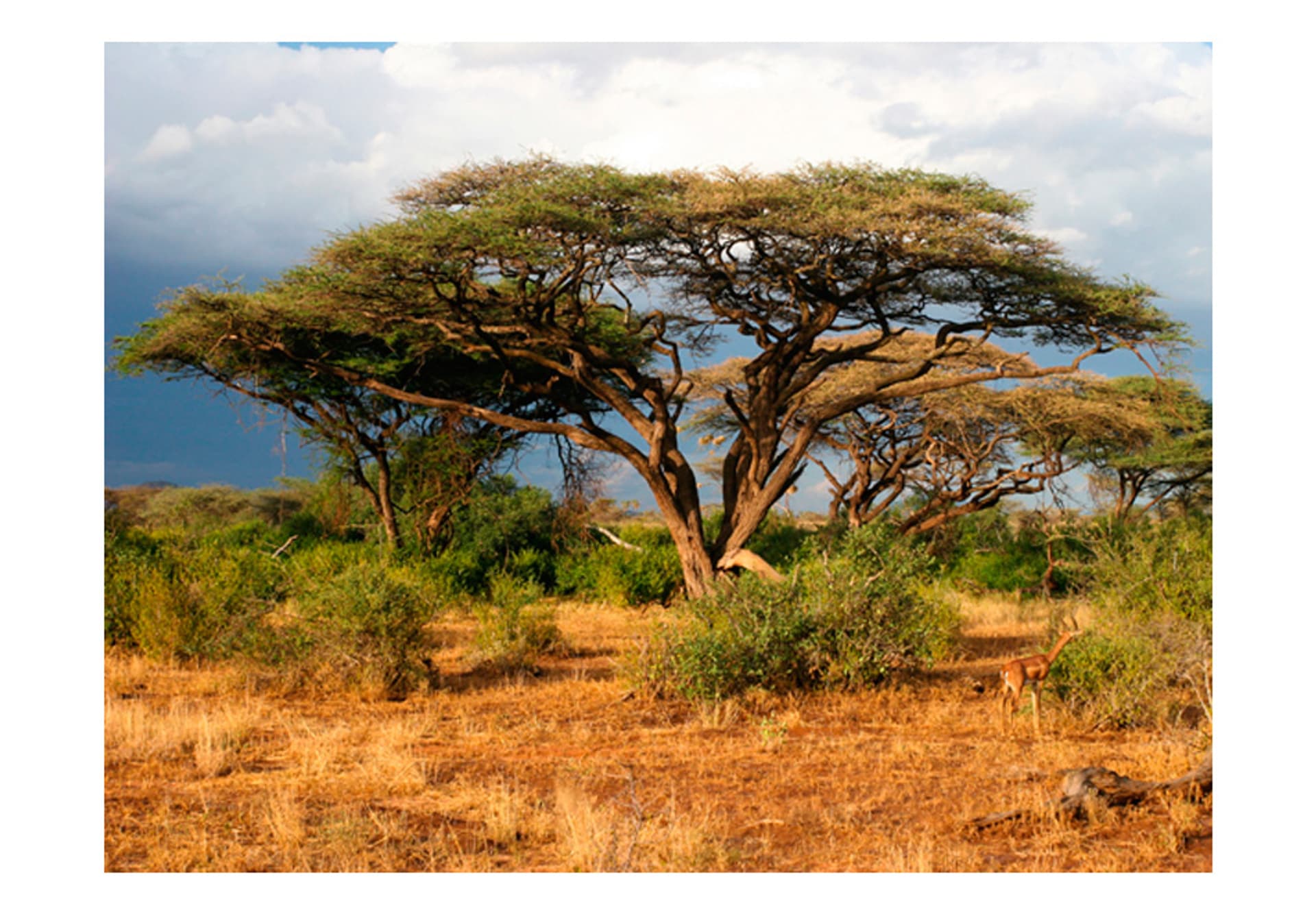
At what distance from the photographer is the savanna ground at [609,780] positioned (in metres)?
4.38

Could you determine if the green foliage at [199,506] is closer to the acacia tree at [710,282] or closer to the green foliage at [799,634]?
the acacia tree at [710,282]

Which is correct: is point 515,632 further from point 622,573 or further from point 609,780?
point 622,573

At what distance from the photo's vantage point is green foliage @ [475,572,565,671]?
9531 millimetres

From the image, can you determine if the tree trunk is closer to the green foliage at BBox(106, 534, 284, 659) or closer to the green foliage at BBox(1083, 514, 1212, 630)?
the green foliage at BBox(106, 534, 284, 659)

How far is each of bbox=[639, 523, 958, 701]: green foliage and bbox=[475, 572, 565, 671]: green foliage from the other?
1.76 m

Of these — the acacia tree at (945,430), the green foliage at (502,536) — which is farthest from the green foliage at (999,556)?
the green foliage at (502,536)

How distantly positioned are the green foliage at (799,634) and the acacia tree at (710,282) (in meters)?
3.60

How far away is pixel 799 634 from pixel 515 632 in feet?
9.13

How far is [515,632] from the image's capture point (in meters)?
9.70

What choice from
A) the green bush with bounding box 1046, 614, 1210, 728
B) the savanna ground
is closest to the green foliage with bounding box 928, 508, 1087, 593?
the green bush with bounding box 1046, 614, 1210, 728

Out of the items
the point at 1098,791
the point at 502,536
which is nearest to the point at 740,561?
the point at 502,536

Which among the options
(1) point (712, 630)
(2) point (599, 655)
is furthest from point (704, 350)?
(1) point (712, 630)

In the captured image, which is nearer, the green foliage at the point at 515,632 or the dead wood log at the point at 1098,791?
the dead wood log at the point at 1098,791

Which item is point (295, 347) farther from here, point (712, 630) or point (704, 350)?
point (712, 630)
